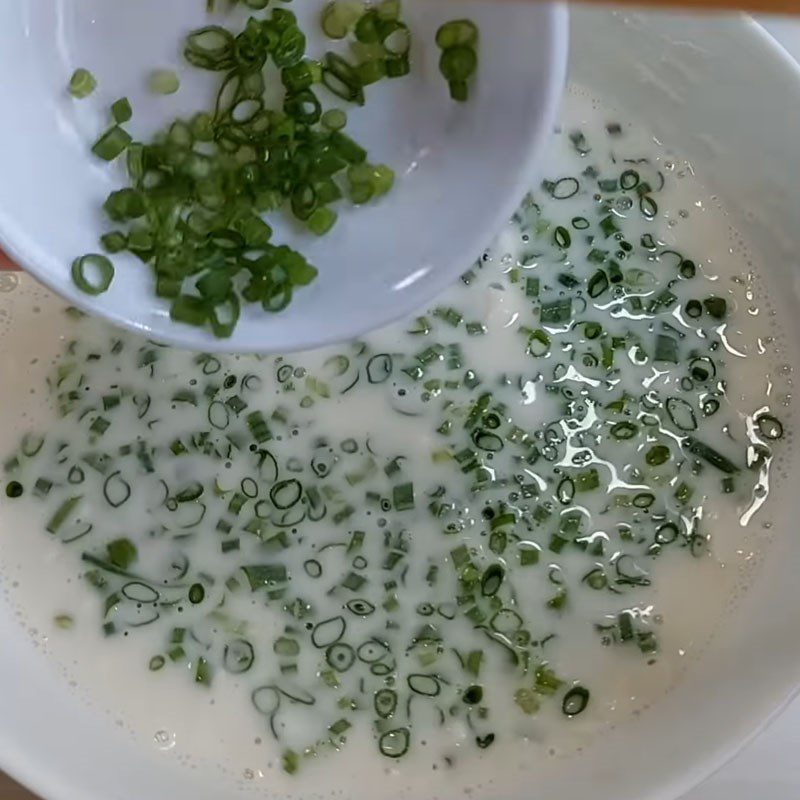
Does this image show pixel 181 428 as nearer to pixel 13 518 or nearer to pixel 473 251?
pixel 13 518

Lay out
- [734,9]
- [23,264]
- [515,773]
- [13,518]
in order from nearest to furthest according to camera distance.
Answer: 1. [734,9]
2. [23,264]
3. [515,773]
4. [13,518]

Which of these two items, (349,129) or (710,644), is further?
(710,644)

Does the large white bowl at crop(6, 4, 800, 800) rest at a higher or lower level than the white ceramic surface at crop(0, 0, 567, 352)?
lower

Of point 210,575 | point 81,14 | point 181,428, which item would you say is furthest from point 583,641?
point 81,14

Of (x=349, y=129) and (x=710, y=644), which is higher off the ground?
(x=349, y=129)

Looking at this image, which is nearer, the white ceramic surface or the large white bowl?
the white ceramic surface
